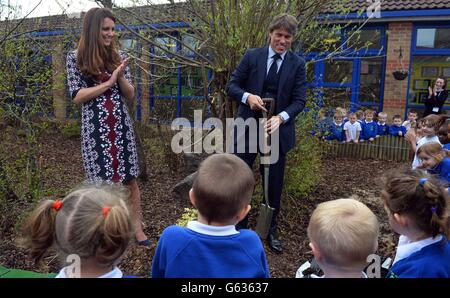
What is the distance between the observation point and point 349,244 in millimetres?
1488

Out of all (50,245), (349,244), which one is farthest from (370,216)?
(50,245)

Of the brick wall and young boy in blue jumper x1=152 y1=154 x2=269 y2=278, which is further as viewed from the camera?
the brick wall

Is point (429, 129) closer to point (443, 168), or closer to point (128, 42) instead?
point (443, 168)

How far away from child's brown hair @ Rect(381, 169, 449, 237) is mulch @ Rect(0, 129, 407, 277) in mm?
634

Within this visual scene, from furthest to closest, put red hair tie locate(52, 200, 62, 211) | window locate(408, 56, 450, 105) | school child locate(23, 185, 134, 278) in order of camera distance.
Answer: window locate(408, 56, 450, 105)
red hair tie locate(52, 200, 62, 211)
school child locate(23, 185, 134, 278)

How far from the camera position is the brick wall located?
9.90 metres

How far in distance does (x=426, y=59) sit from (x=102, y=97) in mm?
9932

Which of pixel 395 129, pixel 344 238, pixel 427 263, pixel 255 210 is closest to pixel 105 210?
pixel 344 238

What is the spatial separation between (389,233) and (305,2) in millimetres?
2633

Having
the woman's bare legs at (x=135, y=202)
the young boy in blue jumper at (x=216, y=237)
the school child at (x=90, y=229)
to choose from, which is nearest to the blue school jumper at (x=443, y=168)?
the young boy in blue jumper at (x=216, y=237)

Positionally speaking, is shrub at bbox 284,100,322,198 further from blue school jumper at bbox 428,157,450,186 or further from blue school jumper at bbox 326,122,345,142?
blue school jumper at bbox 326,122,345,142

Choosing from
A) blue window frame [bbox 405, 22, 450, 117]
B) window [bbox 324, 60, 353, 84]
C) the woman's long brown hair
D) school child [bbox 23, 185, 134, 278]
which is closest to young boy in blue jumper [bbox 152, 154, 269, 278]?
school child [bbox 23, 185, 134, 278]

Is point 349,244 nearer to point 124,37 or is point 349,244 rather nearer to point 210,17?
point 210,17

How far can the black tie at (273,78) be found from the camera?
339 centimetres
